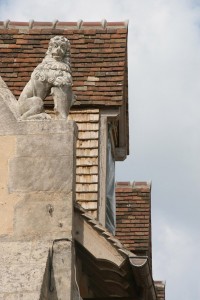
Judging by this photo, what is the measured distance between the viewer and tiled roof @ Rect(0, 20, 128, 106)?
18.2 m

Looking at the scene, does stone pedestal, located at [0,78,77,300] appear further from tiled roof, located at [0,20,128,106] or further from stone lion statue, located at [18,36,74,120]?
tiled roof, located at [0,20,128,106]

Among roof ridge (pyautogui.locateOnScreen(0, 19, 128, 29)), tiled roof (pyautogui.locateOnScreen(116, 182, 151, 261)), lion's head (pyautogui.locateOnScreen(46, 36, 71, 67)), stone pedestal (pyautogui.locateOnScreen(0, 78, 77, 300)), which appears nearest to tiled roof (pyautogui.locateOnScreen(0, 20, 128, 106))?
roof ridge (pyautogui.locateOnScreen(0, 19, 128, 29))

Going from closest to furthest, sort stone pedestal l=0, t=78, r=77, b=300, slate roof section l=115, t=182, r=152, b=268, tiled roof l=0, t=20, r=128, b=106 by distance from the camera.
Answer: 1. stone pedestal l=0, t=78, r=77, b=300
2. tiled roof l=0, t=20, r=128, b=106
3. slate roof section l=115, t=182, r=152, b=268

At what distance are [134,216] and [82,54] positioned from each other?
5.67m

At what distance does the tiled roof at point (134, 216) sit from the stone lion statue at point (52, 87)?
785cm

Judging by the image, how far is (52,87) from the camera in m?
14.4

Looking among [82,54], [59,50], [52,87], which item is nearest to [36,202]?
[52,87]

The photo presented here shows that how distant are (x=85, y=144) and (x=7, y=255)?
14.9 ft

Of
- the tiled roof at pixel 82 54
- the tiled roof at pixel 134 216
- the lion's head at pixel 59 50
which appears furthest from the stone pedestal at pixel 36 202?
the tiled roof at pixel 134 216

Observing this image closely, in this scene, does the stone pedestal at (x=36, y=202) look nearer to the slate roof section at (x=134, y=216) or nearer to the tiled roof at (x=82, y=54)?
the tiled roof at (x=82, y=54)

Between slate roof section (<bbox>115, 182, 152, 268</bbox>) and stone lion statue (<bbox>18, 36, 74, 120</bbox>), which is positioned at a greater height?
stone lion statue (<bbox>18, 36, 74, 120</bbox>)

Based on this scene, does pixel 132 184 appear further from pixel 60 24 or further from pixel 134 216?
pixel 60 24

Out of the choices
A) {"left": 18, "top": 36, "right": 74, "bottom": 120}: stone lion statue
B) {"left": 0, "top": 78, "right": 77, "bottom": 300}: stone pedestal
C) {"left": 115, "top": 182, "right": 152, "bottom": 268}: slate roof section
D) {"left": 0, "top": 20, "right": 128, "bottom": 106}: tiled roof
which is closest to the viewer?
{"left": 0, "top": 78, "right": 77, "bottom": 300}: stone pedestal

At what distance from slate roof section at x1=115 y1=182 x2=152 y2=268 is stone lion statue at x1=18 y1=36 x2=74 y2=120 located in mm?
7849
